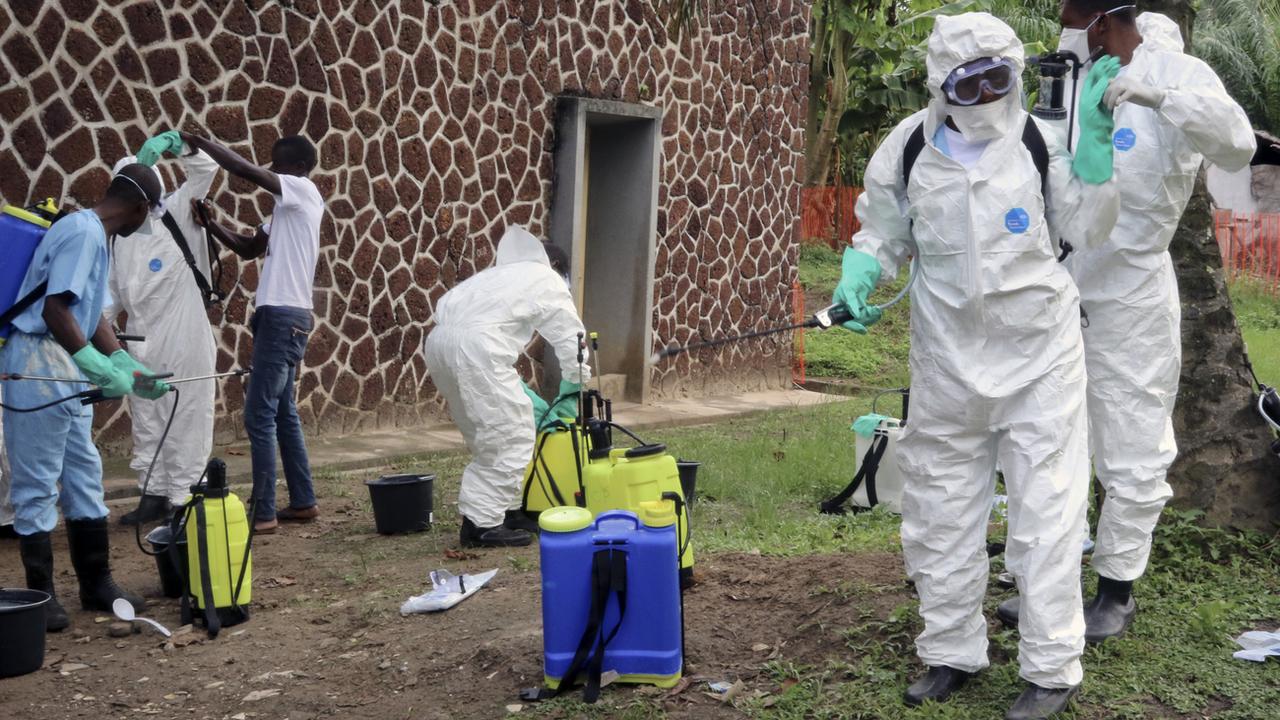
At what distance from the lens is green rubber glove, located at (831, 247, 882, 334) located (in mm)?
4250

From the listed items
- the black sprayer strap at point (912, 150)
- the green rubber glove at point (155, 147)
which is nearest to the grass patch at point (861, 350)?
the green rubber glove at point (155, 147)

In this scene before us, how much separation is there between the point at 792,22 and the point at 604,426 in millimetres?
8446

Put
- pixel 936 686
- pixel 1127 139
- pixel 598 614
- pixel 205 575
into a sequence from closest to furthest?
pixel 936 686 < pixel 598 614 < pixel 1127 139 < pixel 205 575

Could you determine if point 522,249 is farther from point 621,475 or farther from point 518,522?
point 621,475

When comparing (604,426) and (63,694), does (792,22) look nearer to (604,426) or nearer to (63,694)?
(604,426)

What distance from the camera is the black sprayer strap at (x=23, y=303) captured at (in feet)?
17.4

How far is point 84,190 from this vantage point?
26.6 ft

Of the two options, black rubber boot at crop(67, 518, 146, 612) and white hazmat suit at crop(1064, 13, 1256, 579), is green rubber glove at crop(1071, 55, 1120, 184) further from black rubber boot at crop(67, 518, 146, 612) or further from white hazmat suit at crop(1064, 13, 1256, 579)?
black rubber boot at crop(67, 518, 146, 612)

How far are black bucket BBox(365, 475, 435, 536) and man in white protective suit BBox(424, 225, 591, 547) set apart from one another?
1.41ft

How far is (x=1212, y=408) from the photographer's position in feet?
18.2

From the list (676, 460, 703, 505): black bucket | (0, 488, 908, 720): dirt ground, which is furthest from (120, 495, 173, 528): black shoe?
(676, 460, 703, 505): black bucket

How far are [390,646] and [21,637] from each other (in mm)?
1406

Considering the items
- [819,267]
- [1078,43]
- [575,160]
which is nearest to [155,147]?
[575,160]

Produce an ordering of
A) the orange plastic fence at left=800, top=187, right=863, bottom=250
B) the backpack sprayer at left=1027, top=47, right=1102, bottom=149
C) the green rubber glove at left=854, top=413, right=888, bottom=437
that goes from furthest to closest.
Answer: the orange plastic fence at left=800, top=187, right=863, bottom=250
the green rubber glove at left=854, top=413, right=888, bottom=437
the backpack sprayer at left=1027, top=47, right=1102, bottom=149
